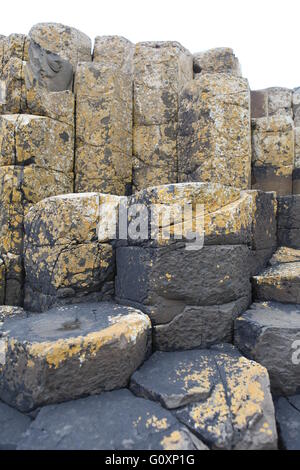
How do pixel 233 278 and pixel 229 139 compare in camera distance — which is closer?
pixel 233 278

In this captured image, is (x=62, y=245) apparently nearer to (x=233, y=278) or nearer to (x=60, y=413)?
(x=60, y=413)

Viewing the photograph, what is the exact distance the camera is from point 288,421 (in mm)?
1369

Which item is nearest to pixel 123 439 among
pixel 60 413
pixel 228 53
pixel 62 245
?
pixel 60 413

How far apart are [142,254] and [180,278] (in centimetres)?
29

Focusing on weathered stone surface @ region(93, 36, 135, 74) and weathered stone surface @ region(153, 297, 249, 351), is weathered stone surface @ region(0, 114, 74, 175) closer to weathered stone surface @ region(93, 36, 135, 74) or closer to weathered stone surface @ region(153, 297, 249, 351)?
weathered stone surface @ region(93, 36, 135, 74)

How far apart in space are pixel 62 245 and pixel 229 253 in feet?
3.83

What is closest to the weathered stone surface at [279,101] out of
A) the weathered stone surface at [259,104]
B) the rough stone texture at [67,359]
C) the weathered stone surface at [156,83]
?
the weathered stone surface at [259,104]

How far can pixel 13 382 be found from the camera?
135 centimetres

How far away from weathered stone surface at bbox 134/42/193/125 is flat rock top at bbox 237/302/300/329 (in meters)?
2.33

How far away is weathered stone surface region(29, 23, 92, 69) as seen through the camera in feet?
11.3

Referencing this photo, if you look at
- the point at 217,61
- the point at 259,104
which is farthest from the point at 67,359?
the point at 259,104

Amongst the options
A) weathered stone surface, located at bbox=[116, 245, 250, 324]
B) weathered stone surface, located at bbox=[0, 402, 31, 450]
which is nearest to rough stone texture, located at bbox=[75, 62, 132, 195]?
weathered stone surface, located at bbox=[116, 245, 250, 324]

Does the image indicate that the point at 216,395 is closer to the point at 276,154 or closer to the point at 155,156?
the point at 155,156

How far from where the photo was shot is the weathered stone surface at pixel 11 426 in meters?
1.11
